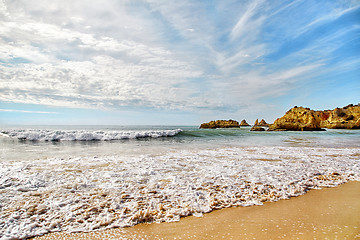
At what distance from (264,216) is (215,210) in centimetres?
76

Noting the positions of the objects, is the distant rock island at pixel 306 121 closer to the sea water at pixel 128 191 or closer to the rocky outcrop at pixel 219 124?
the rocky outcrop at pixel 219 124

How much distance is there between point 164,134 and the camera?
68.7 ft

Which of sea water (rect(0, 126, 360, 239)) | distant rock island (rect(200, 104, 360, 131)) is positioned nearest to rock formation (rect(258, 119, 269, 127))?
distant rock island (rect(200, 104, 360, 131))

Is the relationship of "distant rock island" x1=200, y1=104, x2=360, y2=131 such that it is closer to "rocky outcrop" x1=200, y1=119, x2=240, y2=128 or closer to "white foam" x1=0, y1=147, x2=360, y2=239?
"rocky outcrop" x1=200, y1=119, x2=240, y2=128

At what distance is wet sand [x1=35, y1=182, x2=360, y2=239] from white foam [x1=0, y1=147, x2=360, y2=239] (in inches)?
6.1

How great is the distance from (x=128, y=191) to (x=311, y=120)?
157ft

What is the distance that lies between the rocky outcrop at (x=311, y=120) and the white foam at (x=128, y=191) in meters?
37.5

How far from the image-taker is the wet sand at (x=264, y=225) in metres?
2.19

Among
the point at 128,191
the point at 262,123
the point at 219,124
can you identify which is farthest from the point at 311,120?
the point at 128,191

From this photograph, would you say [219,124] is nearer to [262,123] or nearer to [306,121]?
[306,121]

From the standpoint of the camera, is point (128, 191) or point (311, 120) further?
point (311, 120)

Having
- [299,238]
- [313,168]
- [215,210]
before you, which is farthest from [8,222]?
[313,168]

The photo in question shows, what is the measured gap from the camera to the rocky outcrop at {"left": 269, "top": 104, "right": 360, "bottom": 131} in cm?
3747

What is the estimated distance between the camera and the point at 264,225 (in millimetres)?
2418
